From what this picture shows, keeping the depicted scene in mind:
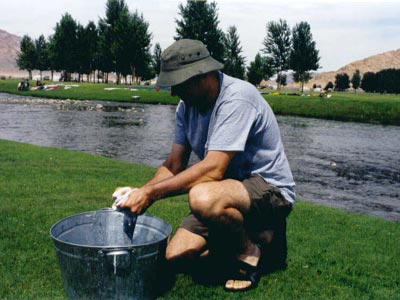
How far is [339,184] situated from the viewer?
31.0ft

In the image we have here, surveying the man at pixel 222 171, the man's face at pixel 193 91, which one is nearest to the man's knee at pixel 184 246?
the man at pixel 222 171

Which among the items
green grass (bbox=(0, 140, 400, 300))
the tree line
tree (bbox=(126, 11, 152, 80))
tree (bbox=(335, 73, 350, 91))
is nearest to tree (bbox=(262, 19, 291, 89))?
the tree line

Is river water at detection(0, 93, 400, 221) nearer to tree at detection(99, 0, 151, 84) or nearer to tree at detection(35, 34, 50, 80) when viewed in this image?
tree at detection(99, 0, 151, 84)

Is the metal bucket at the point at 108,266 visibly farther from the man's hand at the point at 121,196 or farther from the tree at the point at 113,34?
the tree at the point at 113,34

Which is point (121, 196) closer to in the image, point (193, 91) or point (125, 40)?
point (193, 91)

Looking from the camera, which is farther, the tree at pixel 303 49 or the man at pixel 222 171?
the tree at pixel 303 49

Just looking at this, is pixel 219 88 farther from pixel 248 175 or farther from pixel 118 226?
pixel 118 226

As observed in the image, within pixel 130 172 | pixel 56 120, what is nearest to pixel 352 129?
pixel 56 120

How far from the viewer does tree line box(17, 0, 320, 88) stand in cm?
5897

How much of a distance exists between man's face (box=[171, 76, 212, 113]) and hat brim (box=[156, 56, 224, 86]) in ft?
0.23

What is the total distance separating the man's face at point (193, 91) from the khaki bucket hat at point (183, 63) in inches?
3.0

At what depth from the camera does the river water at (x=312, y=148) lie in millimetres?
8461

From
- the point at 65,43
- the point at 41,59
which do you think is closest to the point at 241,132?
the point at 65,43

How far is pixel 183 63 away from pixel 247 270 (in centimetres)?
151
